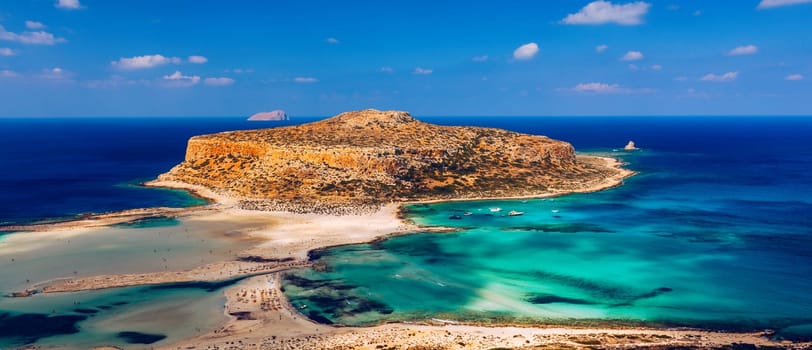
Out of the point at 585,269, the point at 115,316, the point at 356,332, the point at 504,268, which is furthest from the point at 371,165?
the point at 356,332

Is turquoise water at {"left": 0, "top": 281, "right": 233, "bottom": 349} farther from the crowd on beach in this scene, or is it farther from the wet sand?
the crowd on beach

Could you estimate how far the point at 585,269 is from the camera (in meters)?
60.2

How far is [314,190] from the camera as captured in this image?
327ft

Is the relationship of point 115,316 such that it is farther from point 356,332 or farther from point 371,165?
point 371,165

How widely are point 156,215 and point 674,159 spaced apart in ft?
495

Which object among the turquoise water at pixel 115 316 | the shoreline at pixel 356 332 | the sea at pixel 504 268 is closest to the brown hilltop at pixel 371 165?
the sea at pixel 504 268

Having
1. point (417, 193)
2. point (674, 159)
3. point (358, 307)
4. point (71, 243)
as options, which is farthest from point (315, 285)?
point (674, 159)

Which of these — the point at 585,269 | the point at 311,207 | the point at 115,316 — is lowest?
the point at 115,316

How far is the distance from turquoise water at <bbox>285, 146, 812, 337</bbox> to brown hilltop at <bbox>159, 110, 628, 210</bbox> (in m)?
13.5

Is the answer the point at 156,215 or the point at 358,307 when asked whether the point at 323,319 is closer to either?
the point at 358,307

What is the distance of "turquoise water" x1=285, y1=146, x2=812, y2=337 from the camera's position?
47.9 m

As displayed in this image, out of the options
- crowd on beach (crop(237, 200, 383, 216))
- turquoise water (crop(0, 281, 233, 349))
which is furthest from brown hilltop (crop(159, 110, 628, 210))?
turquoise water (crop(0, 281, 233, 349))

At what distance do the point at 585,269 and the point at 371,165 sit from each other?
178 feet

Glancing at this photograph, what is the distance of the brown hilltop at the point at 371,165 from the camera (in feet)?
331
